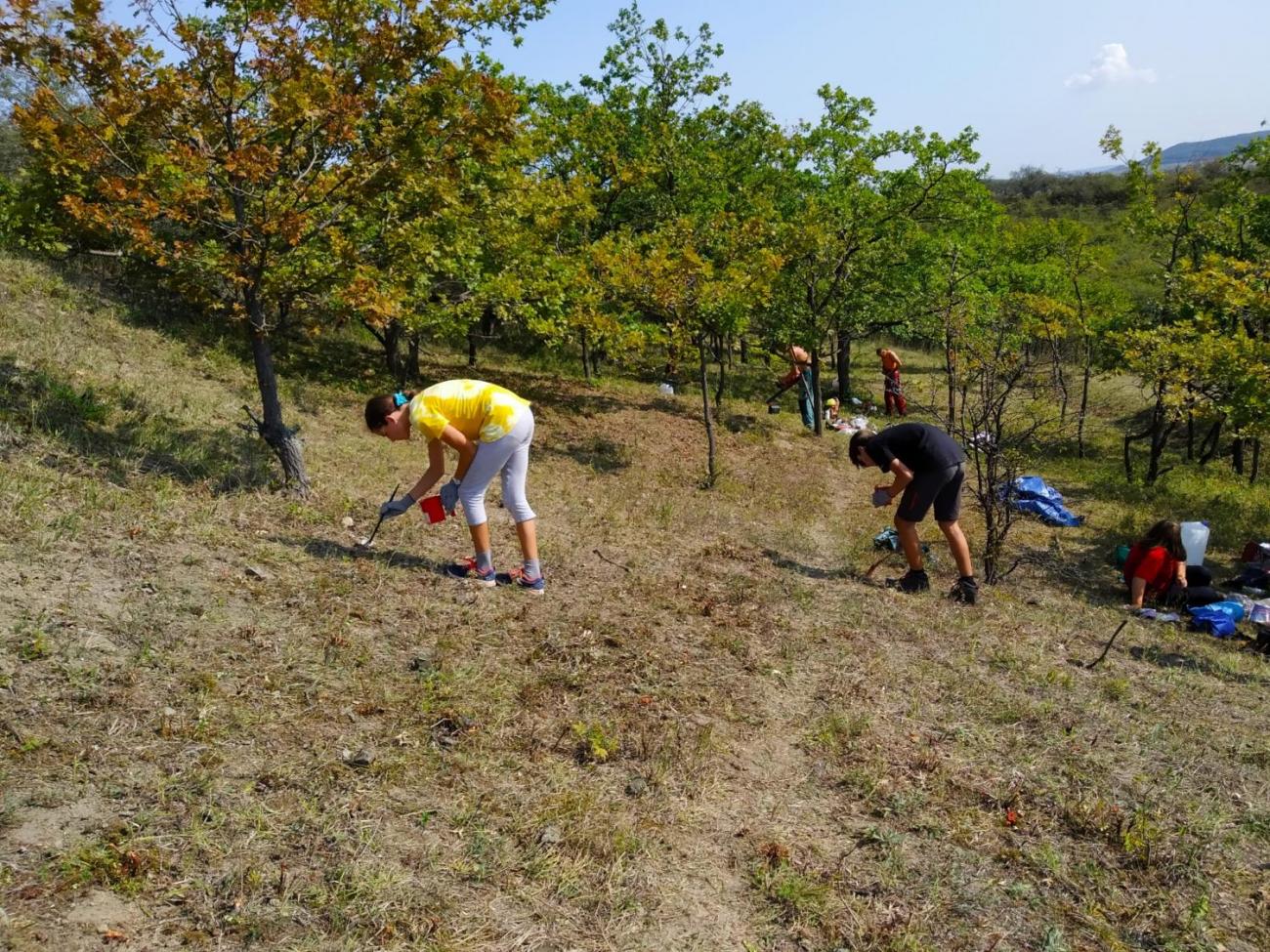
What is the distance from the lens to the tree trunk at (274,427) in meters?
6.66

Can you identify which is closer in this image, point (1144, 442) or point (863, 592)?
point (863, 592)

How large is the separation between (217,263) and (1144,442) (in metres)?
20.3

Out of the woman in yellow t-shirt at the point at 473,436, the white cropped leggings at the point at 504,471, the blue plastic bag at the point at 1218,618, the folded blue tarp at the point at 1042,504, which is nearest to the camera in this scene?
the woman in yellow t-shirt at the point at 473,436

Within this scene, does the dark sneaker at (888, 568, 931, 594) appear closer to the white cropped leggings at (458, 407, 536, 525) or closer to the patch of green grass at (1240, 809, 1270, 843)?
the patch of green grass at (1240, 809, 1270, 843)

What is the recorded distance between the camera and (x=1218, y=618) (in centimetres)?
779

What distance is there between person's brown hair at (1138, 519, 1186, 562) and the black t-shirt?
307 cm

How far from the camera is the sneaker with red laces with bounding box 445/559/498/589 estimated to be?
227 inches

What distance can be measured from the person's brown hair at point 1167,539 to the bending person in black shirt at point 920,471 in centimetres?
280

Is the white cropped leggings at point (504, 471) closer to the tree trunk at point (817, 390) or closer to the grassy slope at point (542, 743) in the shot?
the grassy slope at point (542, 743)

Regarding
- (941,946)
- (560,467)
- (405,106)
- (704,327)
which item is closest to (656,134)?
(704,327)

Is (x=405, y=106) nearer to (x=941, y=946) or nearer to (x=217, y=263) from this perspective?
(x=217, y=263)

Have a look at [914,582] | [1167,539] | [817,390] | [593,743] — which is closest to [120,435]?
[593,743]

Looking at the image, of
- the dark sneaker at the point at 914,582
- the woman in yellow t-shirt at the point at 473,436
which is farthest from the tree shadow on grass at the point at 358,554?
the dark sneaker at the point at 914,582

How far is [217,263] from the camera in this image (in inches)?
254
